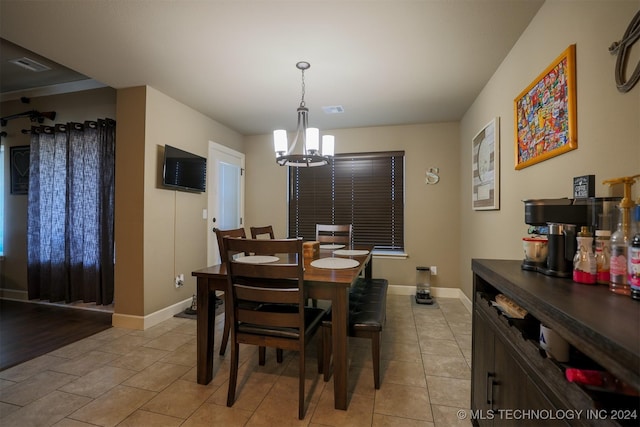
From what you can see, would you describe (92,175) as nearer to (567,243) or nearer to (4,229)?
(4,229)

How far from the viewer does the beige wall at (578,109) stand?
114cm

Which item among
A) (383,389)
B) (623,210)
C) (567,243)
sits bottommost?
(383,389)

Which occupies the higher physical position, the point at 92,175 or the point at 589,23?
the point at 589,23

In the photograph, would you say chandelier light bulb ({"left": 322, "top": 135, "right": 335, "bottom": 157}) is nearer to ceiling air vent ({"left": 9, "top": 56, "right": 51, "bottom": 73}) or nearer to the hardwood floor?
the hardwood floor

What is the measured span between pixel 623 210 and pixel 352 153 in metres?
3.47

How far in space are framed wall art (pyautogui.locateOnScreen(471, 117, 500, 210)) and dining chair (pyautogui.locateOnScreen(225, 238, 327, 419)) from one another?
6.40 ft

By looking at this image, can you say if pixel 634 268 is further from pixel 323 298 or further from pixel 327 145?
pixel 327 145

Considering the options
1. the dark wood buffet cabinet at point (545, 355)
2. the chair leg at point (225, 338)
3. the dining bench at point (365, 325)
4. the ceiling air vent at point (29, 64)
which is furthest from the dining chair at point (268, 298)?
the ceiling air vent at point (29, 64)

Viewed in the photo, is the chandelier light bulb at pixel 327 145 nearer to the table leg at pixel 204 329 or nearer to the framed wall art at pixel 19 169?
the table leg at pixel 204 329

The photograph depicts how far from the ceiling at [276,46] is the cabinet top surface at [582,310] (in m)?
1.70

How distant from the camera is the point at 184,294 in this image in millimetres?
3375

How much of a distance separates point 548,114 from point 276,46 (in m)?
1.89

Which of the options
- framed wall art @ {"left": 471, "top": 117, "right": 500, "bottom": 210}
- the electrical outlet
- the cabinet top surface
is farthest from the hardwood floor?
framed wall art @ {"left": 471, "top": 117, "right": 500, "bottom": 210}

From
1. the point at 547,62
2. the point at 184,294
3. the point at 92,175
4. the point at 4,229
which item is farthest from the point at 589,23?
the point at 4,229
